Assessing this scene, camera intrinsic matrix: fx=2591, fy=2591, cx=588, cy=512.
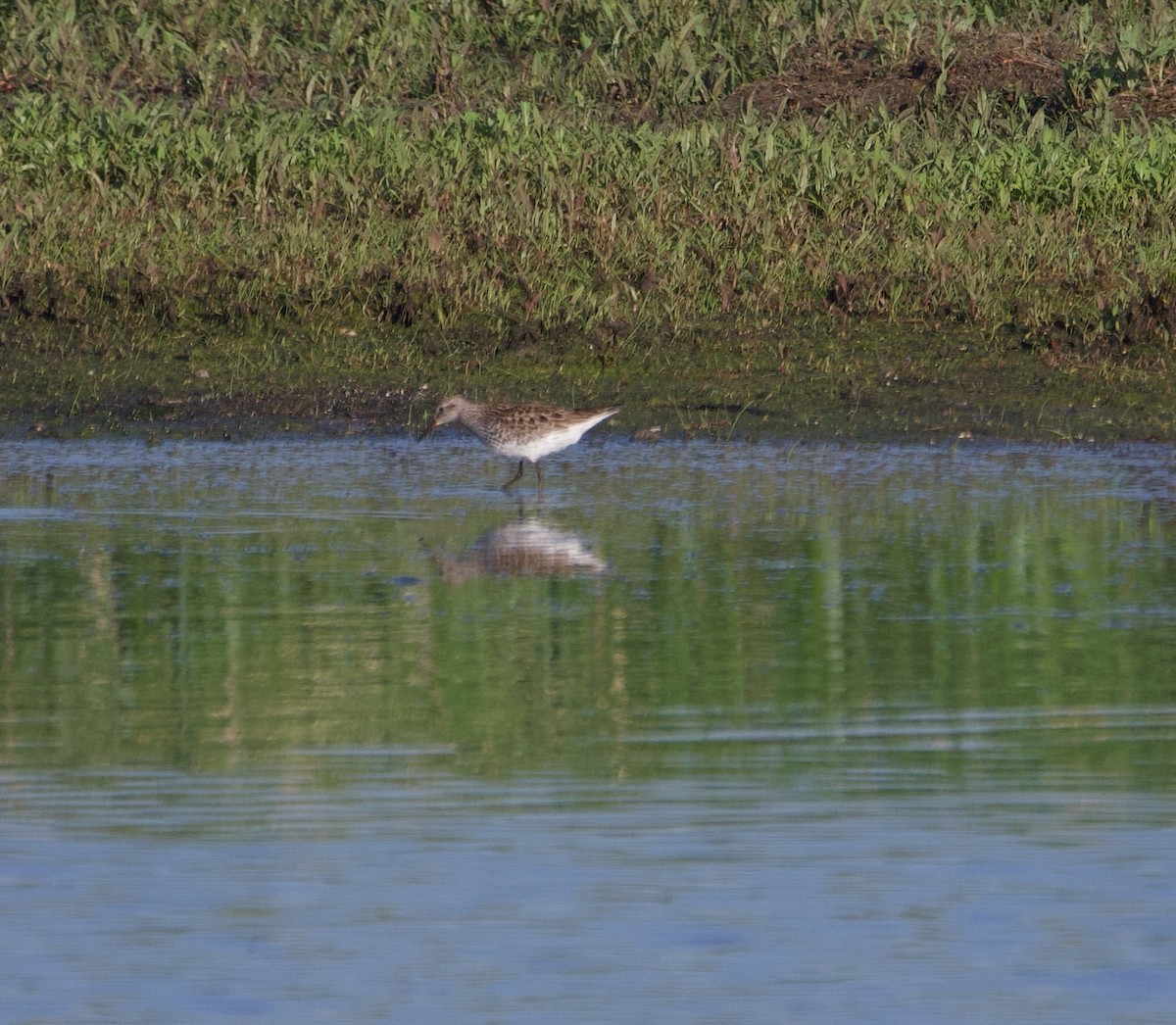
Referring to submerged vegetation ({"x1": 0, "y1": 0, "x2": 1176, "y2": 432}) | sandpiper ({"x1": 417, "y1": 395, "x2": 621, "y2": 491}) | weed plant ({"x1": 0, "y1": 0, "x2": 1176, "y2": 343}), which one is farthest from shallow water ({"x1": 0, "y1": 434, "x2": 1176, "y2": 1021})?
weed plant ({"x1": 0, "y1": 0, "x2": 1176, "y2": 343})

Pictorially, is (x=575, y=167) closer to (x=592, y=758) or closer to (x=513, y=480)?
(x=513, y=480)

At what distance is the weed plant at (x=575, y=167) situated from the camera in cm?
1383

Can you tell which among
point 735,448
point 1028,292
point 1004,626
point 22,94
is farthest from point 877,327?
point 22,94

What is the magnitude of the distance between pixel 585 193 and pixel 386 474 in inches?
156

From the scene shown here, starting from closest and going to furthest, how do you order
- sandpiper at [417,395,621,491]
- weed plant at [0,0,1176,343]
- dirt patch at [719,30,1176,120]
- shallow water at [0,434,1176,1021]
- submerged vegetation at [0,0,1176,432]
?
shallow water at [0,434,1176,1021] < sandpiper at [417,395,621,491] < submerged vegetation at [0,0,1176,432] < weed plant at [0,0,1176,343] < dirt patch at [719,30,1176,120]

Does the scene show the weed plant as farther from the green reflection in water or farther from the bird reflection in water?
the bird reflection in water

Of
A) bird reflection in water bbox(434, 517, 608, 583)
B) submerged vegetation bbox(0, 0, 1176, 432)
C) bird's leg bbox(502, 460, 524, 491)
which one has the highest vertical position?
submerged vegetation bbox(0, 0, 1176, 432)

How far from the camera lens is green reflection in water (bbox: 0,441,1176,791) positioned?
6.26 metres

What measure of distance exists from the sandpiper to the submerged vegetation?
1885 millimetres

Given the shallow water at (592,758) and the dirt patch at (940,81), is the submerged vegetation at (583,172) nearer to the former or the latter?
the dirt patch at (940,81)

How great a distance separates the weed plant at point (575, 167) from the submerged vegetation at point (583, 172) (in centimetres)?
2

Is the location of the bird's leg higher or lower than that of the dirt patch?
lower

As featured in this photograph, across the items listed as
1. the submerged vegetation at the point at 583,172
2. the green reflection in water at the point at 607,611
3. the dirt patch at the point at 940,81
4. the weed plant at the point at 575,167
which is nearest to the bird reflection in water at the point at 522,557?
the green reflection in water at the point at 607,611

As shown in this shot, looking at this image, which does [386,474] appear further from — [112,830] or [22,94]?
[22,94]
